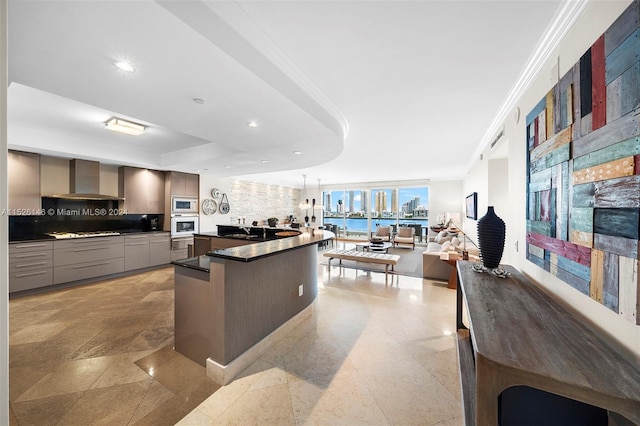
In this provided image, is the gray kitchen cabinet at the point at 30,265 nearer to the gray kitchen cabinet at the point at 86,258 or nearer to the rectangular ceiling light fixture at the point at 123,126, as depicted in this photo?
the gray kitchen cabinet at the point at 86,258

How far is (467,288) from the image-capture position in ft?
5.45

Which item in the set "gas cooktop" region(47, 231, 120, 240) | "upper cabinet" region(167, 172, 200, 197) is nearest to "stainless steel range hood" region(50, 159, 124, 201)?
"gas cooktop" region(47, 231, 120, 240)

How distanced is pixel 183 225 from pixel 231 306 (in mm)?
4611

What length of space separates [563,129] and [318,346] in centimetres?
252

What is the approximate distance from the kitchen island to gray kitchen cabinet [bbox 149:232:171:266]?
12.1 feet

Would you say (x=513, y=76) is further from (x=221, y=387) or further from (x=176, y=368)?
(x=176, y=368)

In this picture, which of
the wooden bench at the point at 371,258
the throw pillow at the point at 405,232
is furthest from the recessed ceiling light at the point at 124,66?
the throw pillow at the point at 405,232

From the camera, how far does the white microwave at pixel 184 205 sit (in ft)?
18.3

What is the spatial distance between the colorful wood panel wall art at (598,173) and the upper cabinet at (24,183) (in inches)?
258

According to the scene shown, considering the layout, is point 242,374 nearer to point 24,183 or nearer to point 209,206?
point 24,183

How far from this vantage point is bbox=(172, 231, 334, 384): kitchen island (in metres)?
1.92

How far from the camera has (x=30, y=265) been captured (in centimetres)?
374

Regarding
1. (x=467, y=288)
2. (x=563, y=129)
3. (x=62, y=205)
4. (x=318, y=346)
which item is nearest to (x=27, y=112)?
(x=62, y=205)

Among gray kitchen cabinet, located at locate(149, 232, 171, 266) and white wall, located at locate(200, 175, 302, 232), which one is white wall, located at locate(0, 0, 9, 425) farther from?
white wall, located at locate(200, 175, 302, 232)
